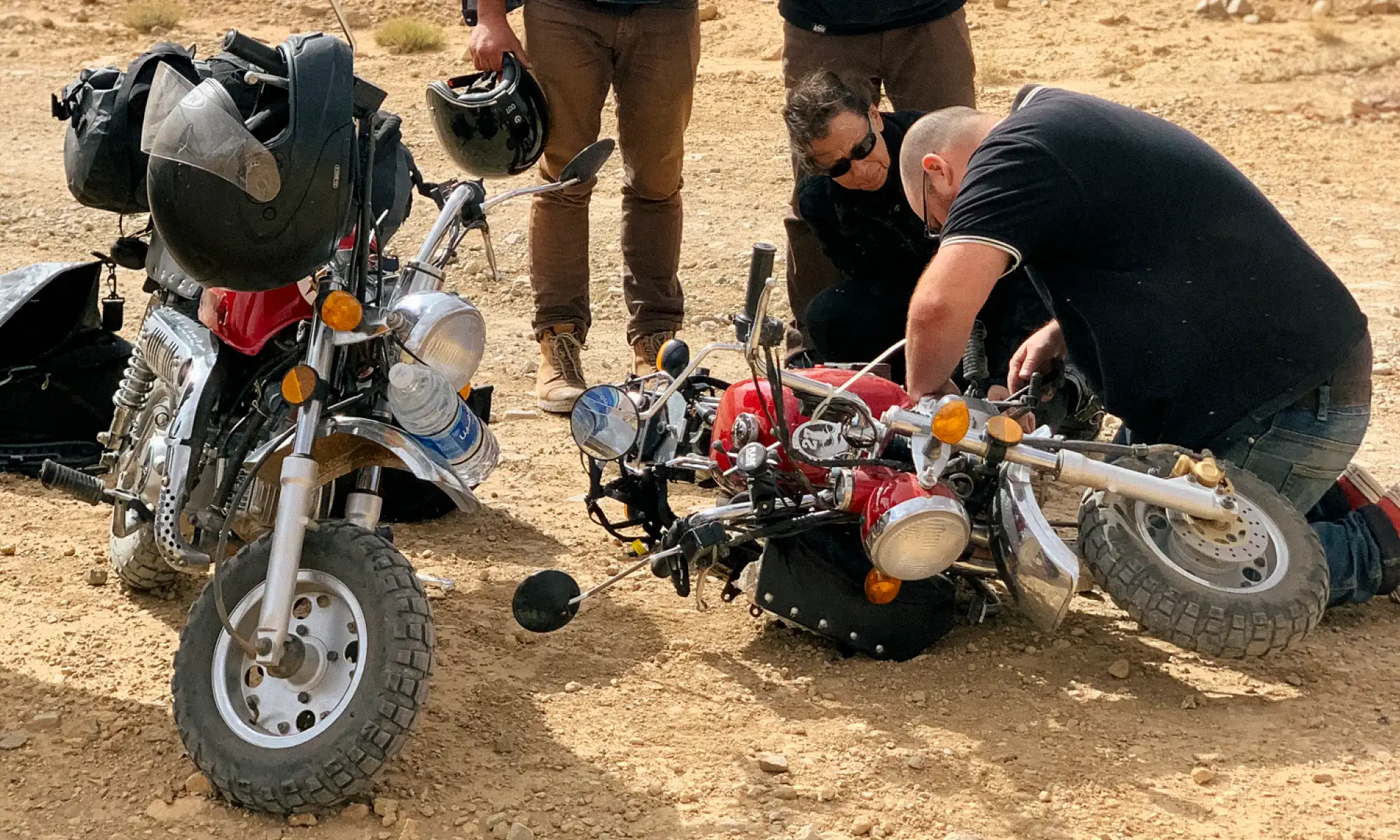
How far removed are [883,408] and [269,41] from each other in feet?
42.0

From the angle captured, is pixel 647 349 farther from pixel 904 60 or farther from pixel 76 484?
pixel 76 484

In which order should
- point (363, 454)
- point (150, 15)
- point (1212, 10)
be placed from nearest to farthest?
point (363, 454) < point (1212, 10) < point (150, 15)

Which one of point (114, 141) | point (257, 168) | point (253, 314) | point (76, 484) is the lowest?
point (76, 484)

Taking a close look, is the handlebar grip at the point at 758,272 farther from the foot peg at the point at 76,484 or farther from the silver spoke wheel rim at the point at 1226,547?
the foot peg at the point at 76,484

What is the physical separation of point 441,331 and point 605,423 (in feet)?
2.12

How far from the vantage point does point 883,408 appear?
3.87 meters

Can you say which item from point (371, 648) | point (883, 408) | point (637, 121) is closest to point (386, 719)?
point (371, 648)

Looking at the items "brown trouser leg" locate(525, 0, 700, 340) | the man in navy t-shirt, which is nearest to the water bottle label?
the man in navy t-shirt

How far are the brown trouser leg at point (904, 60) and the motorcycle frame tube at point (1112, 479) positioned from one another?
Result: 7.57ft

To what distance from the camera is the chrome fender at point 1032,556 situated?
3.37 m

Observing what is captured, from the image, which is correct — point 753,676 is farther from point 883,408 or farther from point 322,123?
point 322,123

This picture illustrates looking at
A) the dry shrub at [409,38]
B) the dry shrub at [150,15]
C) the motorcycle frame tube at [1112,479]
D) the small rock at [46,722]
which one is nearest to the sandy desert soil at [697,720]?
the small rock at [46,722]

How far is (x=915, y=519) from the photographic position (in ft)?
11.1

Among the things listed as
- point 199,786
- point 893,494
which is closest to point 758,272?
point 893,494
